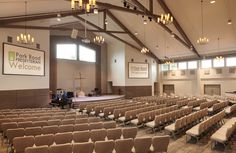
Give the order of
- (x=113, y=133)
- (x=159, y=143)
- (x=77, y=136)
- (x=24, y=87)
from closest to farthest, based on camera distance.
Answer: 1. (x=159, y=143)
2. (x=77, y=136)
3. (x=113, y=133)
4. (x=24, y=87)

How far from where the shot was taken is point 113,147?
3918 mm

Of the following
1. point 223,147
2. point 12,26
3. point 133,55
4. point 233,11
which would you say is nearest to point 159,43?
point 133,55

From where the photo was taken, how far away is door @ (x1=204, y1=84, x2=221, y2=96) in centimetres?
1828

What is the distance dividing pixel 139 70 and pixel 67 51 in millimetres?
7112

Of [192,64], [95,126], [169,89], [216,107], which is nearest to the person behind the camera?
[95,126]

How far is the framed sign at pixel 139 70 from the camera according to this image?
799 inches

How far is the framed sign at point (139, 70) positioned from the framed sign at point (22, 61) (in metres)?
9.24

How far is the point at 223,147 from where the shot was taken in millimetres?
5496

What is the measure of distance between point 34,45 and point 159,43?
33.0ft

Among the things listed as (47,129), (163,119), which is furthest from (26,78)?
(163,119)

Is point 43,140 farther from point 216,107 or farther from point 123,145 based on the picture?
point 216,107

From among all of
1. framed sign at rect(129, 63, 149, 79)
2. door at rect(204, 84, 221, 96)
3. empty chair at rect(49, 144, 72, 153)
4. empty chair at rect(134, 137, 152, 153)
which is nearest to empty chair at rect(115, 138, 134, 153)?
empty chair at rect(134, 137, 152, 153)

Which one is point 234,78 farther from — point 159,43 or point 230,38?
point 159,43

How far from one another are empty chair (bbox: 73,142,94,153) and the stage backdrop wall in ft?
28.1
